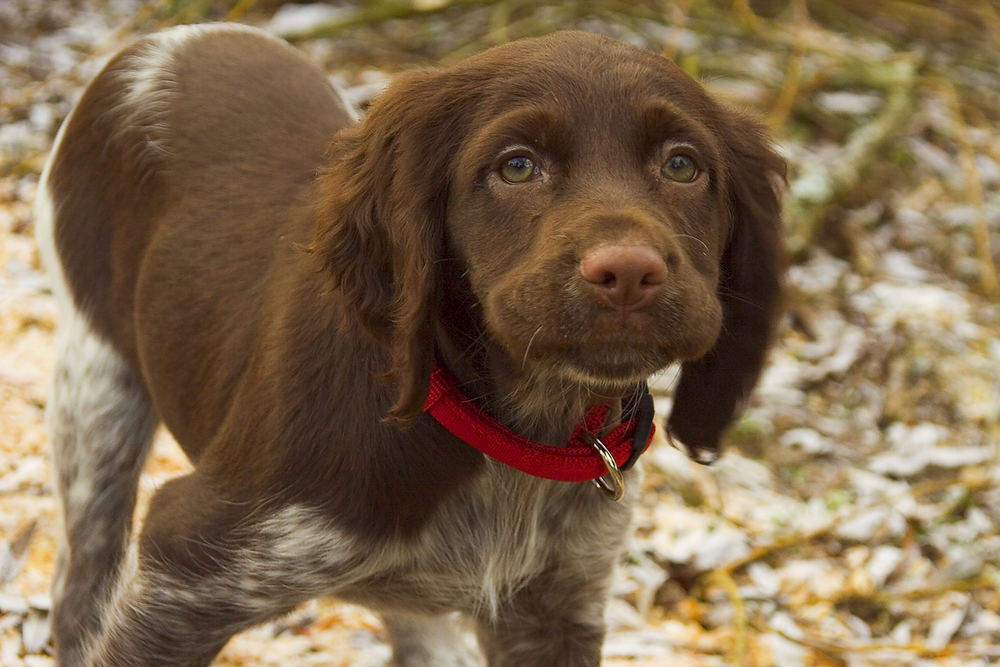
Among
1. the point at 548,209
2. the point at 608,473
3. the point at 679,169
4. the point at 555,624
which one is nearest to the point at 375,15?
the point at 555,624

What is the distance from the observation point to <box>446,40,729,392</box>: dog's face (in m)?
2.20

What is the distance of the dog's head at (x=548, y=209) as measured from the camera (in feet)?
7.25

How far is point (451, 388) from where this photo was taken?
8.48ft

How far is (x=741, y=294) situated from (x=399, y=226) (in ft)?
2.30

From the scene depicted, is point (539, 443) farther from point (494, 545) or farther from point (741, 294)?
point (741, 294)

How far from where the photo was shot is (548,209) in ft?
7.68

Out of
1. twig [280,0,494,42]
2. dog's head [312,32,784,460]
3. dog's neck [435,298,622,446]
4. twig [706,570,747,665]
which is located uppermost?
dog's head [312,32,784,460]

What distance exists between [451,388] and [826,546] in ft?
7.75

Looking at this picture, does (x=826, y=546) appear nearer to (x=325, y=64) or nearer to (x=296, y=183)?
(x=296, y=183)

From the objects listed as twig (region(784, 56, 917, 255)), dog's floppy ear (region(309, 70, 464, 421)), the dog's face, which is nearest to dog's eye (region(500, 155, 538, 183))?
the dog's face

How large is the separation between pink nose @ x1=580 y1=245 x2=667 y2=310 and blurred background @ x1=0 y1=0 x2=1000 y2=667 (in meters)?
0.54

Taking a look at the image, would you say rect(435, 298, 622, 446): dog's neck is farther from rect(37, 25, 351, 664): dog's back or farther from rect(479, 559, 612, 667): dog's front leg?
rect(37, 25, 351, 664): dog's back

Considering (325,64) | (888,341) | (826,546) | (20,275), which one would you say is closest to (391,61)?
(325,64)

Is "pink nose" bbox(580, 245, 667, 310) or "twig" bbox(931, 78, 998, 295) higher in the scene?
"pink nose" bbox(580, 245, 667, 310)
